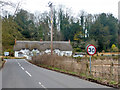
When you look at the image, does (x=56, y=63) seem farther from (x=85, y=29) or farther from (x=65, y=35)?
(x=65, y=35)

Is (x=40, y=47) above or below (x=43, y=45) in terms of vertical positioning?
below

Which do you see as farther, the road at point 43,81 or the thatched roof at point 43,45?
the thatched roof at point 43,45

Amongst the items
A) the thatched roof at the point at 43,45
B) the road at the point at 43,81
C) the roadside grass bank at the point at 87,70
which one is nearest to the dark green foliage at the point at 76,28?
the thatched roof at the point at 43,45

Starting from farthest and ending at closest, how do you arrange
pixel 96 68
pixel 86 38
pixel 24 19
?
pixel 24 19 < pixel 86 38 < pixel 96 68

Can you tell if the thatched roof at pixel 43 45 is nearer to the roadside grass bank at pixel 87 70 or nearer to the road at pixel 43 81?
the roadside grass bank at pixel 87 70

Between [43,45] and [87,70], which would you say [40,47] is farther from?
[87,70]

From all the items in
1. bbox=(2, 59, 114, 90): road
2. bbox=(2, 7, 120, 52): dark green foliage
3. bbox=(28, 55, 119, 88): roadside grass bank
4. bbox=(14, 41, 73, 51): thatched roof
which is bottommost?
bbox=(2, 59, 114, 90): road

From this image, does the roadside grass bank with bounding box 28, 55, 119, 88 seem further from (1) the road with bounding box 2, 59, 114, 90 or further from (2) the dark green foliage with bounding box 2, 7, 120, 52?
(2) the dark green foliage with bounding box 2, 7, 120, 52

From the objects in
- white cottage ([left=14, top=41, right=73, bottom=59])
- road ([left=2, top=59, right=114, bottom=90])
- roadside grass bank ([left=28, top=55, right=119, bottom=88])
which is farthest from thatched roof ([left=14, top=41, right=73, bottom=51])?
road ([left=2, top=59, right=114, bottom=90])

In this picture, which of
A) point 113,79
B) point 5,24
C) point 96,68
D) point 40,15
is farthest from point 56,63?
point 40,15

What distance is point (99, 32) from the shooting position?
67062 mm

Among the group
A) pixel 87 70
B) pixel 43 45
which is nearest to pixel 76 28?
pixel 43 45

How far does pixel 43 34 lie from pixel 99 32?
92.7 ft

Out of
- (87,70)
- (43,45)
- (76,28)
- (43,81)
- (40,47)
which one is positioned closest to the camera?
(43,81)
